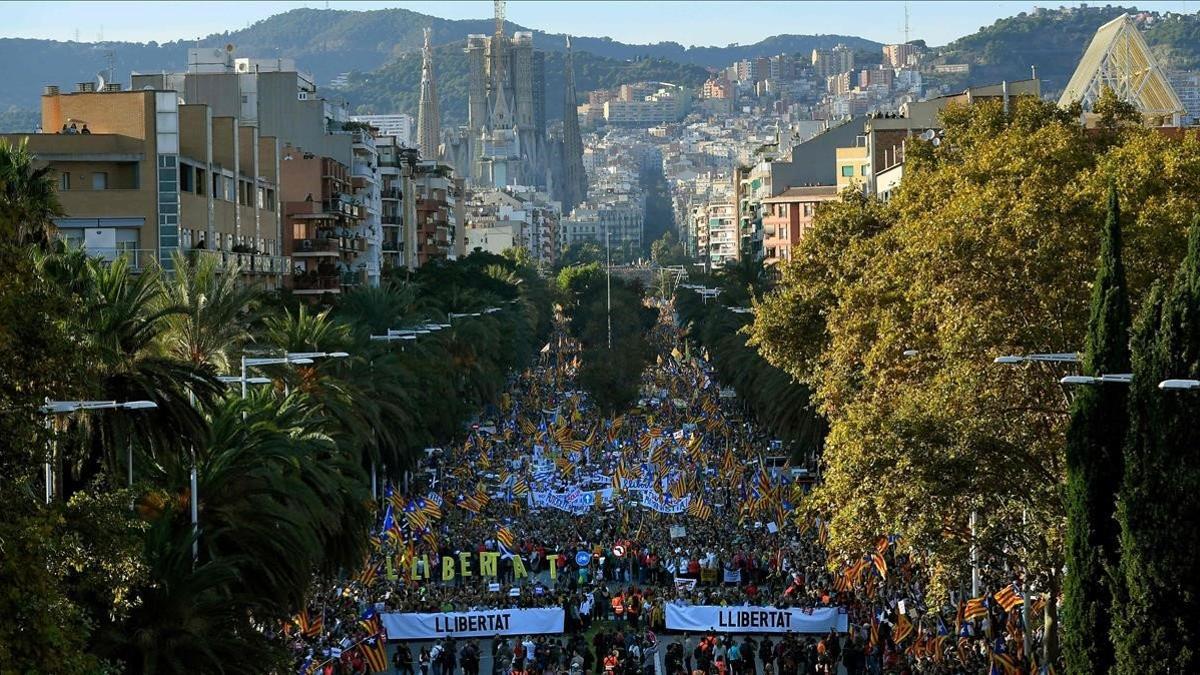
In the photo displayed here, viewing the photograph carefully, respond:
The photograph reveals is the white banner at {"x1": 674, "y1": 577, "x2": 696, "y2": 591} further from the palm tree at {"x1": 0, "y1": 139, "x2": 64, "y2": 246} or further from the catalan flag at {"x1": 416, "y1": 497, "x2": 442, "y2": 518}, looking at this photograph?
the palm tree at {"x1": 0, "y1": 139, "x2": 64, "y2": 246}

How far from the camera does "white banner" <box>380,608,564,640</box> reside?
41219 millimetres

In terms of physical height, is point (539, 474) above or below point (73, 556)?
below

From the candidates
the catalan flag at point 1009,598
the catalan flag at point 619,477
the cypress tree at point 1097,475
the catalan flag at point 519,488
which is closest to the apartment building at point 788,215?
the catalan flag at point 619,477

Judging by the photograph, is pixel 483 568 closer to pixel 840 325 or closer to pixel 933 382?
pixel 840 325

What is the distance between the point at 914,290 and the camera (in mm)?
36531

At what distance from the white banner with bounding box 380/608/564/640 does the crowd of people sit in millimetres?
386

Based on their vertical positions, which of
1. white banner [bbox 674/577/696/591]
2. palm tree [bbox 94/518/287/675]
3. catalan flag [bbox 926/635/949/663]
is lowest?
white banner [bbox 674/577/696/591]

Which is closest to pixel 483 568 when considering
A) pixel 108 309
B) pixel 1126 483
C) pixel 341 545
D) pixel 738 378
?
pixel 341 545

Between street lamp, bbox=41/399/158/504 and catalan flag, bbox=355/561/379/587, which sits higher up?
street lamp, bbox=41/399/158/504

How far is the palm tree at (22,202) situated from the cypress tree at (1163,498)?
13.6 m

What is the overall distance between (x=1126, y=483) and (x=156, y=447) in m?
13.6

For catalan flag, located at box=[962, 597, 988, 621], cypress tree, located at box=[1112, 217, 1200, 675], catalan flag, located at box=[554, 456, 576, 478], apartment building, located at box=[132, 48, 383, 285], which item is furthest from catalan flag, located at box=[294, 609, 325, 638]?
apartment building, located at box=[132, 48, 383, 285]

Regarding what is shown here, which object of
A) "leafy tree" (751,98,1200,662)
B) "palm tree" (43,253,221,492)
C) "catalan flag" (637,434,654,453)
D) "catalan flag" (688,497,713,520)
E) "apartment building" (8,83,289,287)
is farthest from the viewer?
"catalan flag" (637,434,654,453)

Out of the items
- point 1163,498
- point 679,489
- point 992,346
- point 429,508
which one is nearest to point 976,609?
point 992,346
